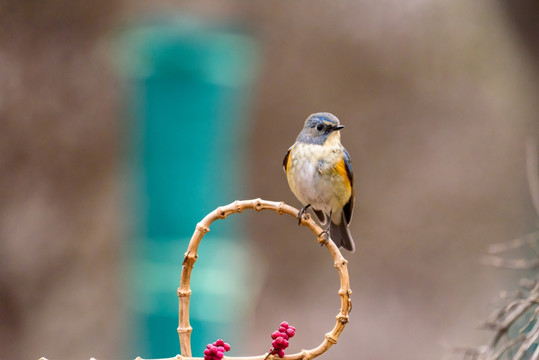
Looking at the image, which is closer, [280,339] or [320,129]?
[280,339]

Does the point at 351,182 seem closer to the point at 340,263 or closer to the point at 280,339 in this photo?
the point at 340,263

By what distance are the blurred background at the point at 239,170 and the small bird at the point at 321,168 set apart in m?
0.65

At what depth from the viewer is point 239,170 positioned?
4.93 m

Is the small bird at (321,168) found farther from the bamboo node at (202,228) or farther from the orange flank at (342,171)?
the bamboo node at (202,228)

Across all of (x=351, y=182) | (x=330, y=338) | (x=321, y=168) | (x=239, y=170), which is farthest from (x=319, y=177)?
(x=239, y=170)

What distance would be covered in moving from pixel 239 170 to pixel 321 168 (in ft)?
9.86

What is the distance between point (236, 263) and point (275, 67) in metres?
3.23

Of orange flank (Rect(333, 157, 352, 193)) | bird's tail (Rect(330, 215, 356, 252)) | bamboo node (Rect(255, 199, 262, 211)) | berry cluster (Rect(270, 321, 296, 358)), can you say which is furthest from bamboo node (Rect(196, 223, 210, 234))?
bird's tail (Rect(330, 215, 356, 252))

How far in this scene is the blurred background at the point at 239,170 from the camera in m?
2.81

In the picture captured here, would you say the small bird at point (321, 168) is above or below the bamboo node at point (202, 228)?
above

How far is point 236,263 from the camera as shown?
3.32 meters

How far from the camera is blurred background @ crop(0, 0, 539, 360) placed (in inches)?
110

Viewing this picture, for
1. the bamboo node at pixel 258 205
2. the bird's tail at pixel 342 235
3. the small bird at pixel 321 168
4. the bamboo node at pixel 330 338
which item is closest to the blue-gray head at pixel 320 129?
the small bird at pixel 321 168

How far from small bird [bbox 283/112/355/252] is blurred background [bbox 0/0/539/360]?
0.65 meters
